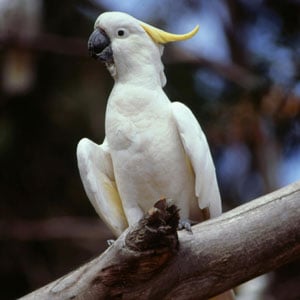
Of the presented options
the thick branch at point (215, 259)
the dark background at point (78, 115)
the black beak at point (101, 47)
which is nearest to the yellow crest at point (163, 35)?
the black beak at point (101, 47)

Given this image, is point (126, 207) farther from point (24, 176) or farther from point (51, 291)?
point (24, 176)

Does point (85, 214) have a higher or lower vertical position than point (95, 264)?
higher

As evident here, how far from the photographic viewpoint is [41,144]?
6.38 m

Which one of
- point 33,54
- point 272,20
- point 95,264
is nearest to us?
point 95,264

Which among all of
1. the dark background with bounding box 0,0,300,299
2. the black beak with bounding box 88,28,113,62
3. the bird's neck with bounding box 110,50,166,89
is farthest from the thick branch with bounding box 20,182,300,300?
the dark background with bounding box 0,0,300,299

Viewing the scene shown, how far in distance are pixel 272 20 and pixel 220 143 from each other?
90cm

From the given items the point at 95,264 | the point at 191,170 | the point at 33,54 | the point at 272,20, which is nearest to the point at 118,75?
the point at 191,170

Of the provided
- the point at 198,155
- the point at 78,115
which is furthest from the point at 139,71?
the point at 78,115

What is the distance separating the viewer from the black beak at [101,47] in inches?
105

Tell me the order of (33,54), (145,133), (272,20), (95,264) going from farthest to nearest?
(33,54) < (272,20) < (145,133) < (95,264)

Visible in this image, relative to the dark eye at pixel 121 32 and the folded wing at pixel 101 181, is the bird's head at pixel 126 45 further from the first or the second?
the folded wing at pixel 101 181

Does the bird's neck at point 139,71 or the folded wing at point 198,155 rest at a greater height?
the bird's neck at point 139,71

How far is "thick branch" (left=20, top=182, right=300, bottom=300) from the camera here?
238cm

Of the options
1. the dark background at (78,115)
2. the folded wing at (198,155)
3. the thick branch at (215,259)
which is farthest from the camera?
the dark background at (78,115)
